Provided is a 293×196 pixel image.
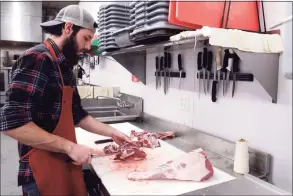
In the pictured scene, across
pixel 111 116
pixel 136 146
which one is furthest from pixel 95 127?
pixel 111 116

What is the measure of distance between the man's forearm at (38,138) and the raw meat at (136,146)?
303 millimetres

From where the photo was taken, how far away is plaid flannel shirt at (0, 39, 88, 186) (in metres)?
1.12

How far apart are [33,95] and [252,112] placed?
41.0 inches

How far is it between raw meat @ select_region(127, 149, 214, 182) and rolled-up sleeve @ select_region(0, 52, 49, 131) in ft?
1.78

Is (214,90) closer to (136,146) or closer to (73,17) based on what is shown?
(136,146)

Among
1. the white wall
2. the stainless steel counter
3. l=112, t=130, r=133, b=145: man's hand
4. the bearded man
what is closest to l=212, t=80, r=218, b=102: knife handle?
the white wall

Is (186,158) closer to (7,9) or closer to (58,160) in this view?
(58,160)

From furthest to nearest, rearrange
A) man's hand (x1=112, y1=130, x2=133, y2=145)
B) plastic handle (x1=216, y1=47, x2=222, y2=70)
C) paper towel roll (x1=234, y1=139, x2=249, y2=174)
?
1. man's hand (x1=112, y1=130, x2=133, y2=145)
2. plastic handle (x1=216, y1=47, x2=222, y2=70)
3. paper towel roll (x1=234, y1=139, x2=249, y2=174)

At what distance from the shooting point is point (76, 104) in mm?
1622

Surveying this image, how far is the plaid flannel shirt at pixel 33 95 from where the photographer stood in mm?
1120

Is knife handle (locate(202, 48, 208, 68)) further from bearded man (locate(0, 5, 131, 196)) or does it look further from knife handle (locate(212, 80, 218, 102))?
bearded man (locate(0, 5, 131, 196))

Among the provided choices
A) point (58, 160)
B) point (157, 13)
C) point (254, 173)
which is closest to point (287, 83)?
point (254, 173)

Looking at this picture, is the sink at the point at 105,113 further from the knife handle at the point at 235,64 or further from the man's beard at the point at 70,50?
the knife handle at the point at 235,64

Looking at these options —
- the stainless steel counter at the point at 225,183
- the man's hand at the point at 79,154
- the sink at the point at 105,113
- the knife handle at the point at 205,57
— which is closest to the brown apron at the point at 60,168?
the man's hand at the point at 79,154
